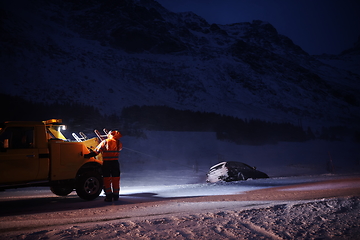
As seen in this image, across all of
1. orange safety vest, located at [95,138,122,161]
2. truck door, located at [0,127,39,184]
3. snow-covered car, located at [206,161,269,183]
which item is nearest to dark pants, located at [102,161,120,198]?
orange safety vest, located at [95,138,122,161]

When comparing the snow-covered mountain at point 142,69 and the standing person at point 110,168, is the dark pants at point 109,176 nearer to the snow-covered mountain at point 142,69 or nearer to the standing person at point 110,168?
the standing person at point 110,168

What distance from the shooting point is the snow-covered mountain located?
45312mm

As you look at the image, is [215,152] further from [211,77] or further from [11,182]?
[211,77]

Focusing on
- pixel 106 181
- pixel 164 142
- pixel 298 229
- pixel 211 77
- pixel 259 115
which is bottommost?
pixel 298 229

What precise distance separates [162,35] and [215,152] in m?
49.4

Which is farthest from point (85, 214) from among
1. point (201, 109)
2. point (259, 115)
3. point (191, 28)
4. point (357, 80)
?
point (357, 80)

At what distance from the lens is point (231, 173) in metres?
13.2

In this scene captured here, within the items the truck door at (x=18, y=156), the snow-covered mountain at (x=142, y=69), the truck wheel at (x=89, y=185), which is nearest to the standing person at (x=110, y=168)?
the truck wheel at (x=89, y=185)

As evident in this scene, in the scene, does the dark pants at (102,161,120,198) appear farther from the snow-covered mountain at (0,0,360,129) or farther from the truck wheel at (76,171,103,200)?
the snow-covered mountain at (0,0,360,129)

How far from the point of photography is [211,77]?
6106cm

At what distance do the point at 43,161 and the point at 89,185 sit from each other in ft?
4.97

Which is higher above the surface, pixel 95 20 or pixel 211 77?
pixel 95 20

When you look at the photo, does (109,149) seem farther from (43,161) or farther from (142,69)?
(142,69)

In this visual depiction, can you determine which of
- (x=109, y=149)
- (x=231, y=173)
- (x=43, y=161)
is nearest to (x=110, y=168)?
(x=109, y=149)
